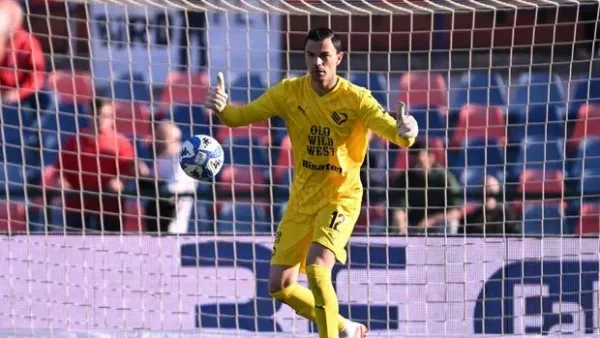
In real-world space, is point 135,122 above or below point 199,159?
above

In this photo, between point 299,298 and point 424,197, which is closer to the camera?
point 299,298

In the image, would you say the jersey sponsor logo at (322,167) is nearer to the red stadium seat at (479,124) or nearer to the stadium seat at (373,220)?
the stadium seat at (373,220)

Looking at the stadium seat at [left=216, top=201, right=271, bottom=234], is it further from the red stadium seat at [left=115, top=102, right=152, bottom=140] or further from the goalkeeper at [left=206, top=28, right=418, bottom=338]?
the goalkeeper at [left=206, top=28, right=418, bottom=338]

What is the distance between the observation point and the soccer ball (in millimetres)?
6848

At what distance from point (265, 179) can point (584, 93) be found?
2.51 meters

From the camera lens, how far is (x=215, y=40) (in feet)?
30.0

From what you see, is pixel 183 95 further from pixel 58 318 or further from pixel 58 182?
pixel 58 318

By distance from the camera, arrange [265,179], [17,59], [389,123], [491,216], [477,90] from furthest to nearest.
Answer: [265,179] → [477,90] → [491,216] → [17,59] → [389,123]

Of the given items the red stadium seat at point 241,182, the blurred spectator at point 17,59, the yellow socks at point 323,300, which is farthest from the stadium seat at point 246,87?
the yellow socks at point 323,300

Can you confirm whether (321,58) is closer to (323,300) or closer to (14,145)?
(323,300)

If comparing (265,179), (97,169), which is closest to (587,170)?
(265,179)

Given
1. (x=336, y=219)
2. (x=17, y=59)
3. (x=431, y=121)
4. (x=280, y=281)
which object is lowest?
(x=280, y=281)

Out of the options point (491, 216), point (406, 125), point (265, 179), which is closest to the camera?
point (406, 125)

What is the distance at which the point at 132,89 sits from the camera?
9.16m
